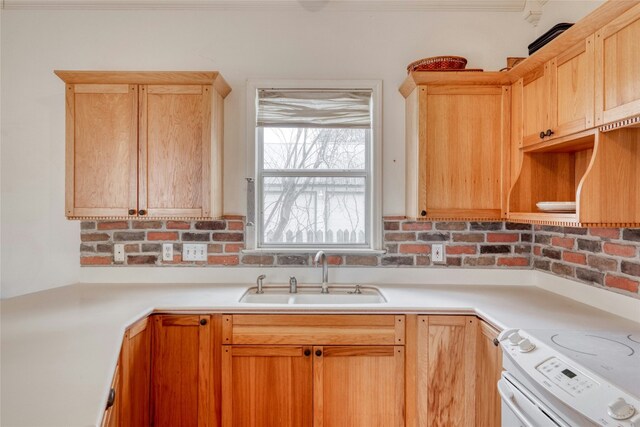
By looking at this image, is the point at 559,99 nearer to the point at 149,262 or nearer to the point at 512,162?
the point at 512,162

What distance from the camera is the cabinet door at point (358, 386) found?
75.0 inches

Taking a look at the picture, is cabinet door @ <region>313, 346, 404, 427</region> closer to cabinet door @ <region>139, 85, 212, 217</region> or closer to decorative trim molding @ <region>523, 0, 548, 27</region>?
cabinet door @ <region>139, 85, 212, 217</region>

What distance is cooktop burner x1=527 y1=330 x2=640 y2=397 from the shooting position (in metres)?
1.11

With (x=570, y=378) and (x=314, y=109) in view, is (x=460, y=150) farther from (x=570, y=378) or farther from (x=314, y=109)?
(x=570, y=378)

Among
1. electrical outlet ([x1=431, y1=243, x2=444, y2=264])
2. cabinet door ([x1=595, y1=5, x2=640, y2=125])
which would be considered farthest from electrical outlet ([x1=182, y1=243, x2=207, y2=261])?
cabinet door ([x1=595, y1=5, x2=640, y2=125])

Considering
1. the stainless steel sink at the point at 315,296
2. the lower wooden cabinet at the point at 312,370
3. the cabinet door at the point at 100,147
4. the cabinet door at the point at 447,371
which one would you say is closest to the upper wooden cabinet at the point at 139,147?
the cabinet door at the point at 100,147

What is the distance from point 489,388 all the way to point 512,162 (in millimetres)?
1235

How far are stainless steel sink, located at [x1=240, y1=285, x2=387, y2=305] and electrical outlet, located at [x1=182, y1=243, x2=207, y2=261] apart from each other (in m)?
0.41

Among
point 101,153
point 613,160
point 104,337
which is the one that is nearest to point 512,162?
point 613,160

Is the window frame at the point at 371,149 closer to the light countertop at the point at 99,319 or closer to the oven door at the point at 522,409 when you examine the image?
the light countertop at the point at 99,319

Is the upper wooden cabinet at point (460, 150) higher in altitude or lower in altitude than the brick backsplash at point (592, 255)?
higher

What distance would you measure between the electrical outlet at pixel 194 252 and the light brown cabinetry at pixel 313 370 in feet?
2.27

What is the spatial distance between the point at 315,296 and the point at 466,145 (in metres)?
1.29

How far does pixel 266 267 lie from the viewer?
8.25ft
